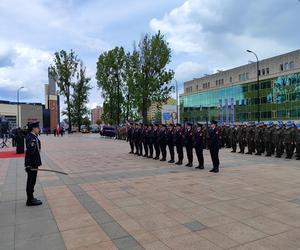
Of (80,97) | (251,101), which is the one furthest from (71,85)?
(251,101)

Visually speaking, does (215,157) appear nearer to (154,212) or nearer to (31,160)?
(154,212)

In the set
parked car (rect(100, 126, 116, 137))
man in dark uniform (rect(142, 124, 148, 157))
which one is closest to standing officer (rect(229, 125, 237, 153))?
man in dark uniform (rect(142, 124, 148, 157))

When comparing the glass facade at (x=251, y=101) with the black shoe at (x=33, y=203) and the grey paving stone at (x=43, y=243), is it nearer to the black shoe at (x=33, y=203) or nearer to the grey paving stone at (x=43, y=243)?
the black shoe at (x=33, y=203)

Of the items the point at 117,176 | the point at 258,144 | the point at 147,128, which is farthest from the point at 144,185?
the point at 258,144

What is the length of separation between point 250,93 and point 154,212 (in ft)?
247

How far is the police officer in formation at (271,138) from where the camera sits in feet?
50.4

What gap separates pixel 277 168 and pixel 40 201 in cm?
864

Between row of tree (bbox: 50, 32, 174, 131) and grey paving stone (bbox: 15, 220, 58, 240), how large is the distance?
32.8 m

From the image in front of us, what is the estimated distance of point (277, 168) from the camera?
12.1m

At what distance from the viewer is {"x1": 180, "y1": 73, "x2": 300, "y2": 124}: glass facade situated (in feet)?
213

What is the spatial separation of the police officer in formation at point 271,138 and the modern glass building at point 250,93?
112 feet

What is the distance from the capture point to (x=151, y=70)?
38562 millimetres

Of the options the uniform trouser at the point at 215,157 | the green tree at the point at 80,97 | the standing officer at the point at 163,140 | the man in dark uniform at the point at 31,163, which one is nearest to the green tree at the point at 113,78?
the green tree at the point at 80,97

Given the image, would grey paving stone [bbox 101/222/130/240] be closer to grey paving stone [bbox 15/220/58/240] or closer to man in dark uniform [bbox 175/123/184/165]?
grey paving stone [bbox 15/220/58/240]
